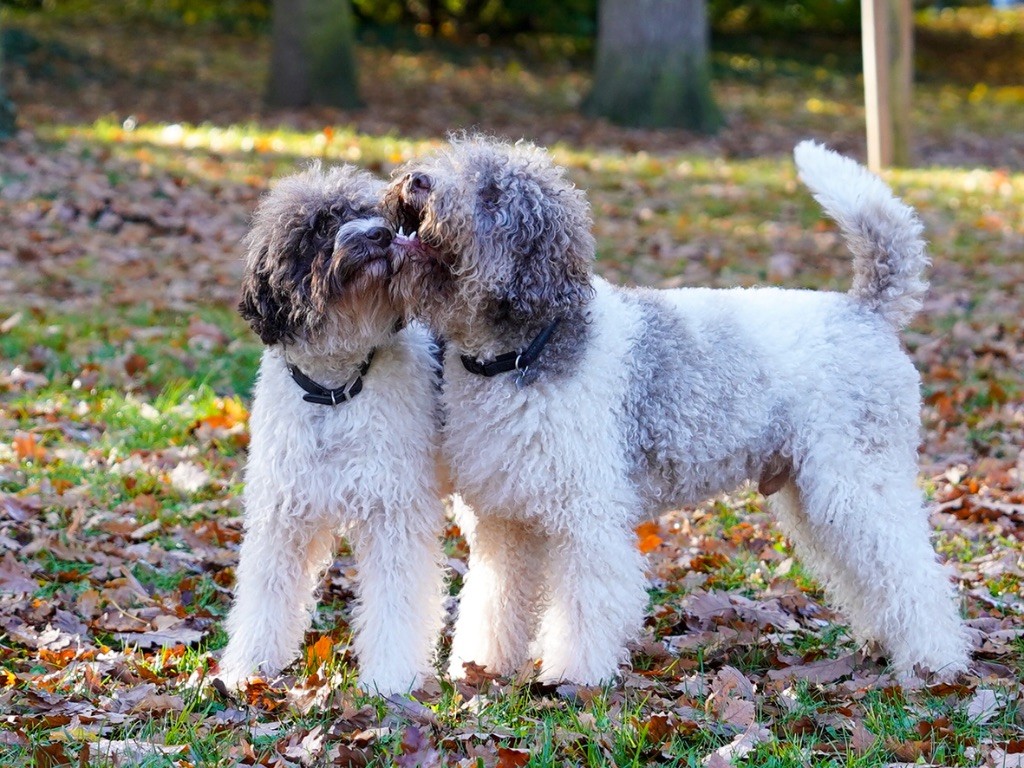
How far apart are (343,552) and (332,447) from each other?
1434 mm

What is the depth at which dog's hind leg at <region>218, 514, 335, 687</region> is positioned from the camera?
167 inches

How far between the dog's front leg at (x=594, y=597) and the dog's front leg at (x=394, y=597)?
42cm

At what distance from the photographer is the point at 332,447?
4.14 m

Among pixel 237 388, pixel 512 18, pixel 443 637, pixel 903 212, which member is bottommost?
pixel 443 637

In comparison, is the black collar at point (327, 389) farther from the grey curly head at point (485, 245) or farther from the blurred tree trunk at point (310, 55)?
the blurred tree trunk at point (310, 55)

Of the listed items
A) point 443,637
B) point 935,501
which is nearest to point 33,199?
point 443,637

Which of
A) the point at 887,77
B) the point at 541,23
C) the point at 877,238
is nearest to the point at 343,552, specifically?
the point at 877,238

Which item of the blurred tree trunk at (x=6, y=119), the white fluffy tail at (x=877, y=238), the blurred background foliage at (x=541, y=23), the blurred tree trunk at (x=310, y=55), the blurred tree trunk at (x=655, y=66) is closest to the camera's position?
the white fluffy tail at (x=877, y=238)

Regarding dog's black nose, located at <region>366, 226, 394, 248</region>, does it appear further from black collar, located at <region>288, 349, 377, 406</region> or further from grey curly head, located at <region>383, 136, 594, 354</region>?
black collar, located at <region>288, 349, 377, 406</region>

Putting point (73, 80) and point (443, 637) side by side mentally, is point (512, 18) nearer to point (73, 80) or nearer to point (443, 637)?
point (73, 80)

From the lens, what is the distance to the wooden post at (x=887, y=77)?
11.3 meters

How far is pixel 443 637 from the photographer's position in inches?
191

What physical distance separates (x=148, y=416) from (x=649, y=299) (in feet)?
10.2

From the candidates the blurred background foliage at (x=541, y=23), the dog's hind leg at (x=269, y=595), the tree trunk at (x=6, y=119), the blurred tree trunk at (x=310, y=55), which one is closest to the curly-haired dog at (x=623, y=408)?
the dog's hind leg at (x=269, y=595)
